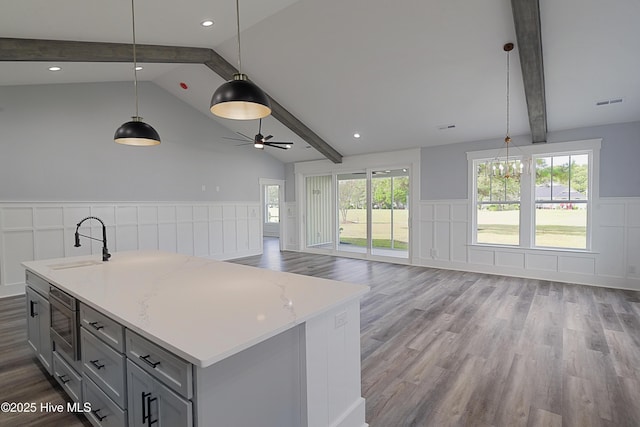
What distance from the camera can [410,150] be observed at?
7301 millimetres

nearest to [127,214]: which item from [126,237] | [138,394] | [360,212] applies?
[126,237]

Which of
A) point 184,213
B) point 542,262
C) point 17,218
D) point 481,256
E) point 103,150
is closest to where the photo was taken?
point 17,218

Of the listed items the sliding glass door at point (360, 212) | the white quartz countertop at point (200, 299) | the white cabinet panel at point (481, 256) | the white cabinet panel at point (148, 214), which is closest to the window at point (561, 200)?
the white cabinet panel at point (481, 256)

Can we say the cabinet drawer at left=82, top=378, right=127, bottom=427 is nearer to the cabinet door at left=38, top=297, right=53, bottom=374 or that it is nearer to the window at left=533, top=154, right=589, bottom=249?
the cabinet door at left=38, top=297, right=53, bottom=374

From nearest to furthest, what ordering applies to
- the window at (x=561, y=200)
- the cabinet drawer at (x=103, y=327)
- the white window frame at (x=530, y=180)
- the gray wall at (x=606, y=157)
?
1. the cabinet drawer at (x=103, y=327)
2. the gray wall at (x=606, y=157)
3. the white window frame at (x=530, y=180)
4. the window at (x=561, y=200)

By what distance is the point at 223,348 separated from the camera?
45.6 inches

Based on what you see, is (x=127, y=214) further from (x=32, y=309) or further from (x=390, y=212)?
(x=390, y=212)

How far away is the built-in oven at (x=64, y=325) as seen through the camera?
2.00 meters

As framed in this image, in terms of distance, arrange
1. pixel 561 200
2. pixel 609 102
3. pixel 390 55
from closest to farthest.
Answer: pixel 390 55 < pixel 609 102 < pixel 561 200

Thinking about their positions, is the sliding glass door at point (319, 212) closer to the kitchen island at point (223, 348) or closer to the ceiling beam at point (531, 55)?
the ceiling beam at point (531, 55)

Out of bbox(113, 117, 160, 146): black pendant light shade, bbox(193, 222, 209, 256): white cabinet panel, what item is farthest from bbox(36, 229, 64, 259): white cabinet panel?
bbox(113, 117, 160, 146): black pendant light shade

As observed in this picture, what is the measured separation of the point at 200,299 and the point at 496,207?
6.27 meters

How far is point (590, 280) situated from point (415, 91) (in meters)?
4.41

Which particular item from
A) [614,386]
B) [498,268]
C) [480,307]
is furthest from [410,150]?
[614,386]
